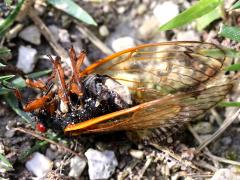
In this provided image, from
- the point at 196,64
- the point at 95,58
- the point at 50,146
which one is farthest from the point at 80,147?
the point at 196,64

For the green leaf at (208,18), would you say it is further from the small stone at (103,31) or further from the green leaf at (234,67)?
the small stone at (103,31)

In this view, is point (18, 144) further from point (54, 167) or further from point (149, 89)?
point (149, 89)

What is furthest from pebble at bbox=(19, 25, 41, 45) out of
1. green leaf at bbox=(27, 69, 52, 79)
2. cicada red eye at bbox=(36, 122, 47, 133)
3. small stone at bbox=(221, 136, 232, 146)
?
small stone at bbox=(221, 136, 232, 146)

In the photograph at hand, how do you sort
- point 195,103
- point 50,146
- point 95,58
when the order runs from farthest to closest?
point 95,58 < point 50,146 < point 195,103

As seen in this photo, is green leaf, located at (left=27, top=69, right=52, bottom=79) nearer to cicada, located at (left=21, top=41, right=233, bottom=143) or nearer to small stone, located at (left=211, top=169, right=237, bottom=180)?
cicada, located at (left=21, top=41, right=233, bottom=143)

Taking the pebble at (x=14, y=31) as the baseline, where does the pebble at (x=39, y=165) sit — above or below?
below

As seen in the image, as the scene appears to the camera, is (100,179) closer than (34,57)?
Yes

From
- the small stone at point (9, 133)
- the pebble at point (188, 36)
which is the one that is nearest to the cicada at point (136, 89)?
the small stone at point (9, 133)
